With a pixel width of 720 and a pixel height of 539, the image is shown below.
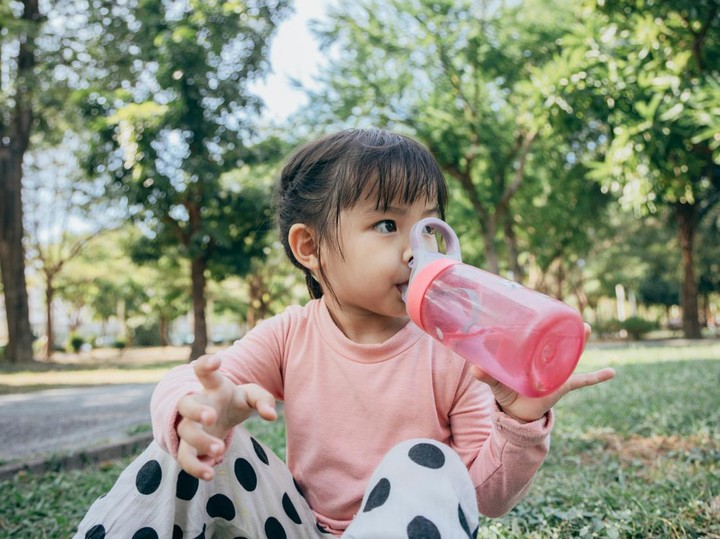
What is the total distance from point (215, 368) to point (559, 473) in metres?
2.06

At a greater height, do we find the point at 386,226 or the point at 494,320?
the point at 386,226

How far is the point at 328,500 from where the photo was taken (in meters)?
1.46

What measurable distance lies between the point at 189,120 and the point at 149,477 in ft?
36.6

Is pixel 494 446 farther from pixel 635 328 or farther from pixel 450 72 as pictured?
pixel 635 328

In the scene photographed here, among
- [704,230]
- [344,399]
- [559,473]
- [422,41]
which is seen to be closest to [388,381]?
[344,399]

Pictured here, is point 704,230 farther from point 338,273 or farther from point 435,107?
point 338,273

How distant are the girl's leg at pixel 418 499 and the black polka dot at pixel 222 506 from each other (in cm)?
36

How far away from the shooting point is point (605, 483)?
7.87ft

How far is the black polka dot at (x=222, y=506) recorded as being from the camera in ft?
4.32

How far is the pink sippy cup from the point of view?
3.32 feet

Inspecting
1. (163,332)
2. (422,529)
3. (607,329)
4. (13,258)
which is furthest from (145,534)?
(163,332)

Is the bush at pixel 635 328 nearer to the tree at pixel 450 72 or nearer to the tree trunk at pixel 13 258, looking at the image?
the tree at pixel 450 72

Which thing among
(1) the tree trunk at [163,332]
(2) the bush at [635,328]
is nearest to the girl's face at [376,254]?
(2) the bush at [635,328]

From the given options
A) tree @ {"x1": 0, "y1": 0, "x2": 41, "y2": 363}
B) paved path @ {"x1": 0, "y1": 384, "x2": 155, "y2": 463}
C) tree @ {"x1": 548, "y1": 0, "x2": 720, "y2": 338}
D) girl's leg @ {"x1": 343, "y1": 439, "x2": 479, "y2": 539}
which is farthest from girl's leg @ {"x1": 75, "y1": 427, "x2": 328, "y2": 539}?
tree @ {"x1": 0, "y1": 0, "x2": 41, "y2": 363}
